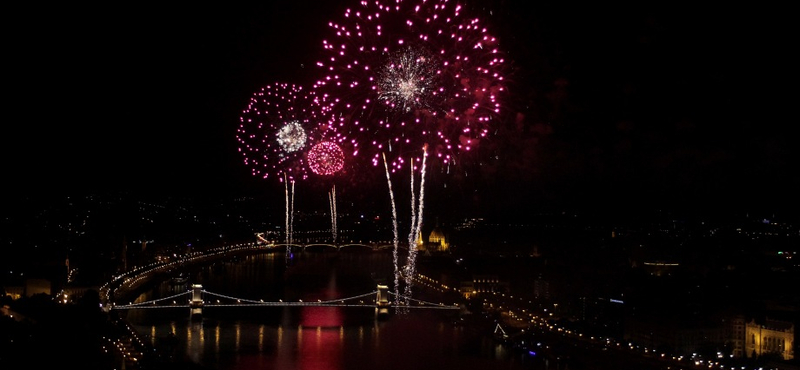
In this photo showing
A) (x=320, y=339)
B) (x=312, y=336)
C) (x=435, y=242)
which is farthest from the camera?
(x=435, y=242)

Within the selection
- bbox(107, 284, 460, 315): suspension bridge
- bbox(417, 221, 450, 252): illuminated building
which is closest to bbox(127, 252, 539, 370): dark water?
bbox(107, 284, 460, 315): suspension bridge

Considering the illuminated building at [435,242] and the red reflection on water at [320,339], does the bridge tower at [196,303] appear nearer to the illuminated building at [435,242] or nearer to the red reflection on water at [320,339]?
the red reflection on water at [320,339]

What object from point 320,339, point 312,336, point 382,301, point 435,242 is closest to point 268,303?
point 382,301

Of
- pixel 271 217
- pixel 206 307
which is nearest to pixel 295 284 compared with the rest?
pixel 206 307

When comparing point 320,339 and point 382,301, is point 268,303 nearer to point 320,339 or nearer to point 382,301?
point 382,301

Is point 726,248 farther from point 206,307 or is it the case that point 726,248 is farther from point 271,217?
point 271,217

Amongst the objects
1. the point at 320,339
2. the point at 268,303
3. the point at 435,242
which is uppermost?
the point at 435,242

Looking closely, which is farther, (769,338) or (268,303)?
(268,303)

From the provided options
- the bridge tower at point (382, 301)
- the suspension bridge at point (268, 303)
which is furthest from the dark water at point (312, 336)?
the bridge tower at point (382, 301)

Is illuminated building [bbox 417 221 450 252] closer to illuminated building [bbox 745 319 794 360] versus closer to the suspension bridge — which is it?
the suspension bridge
